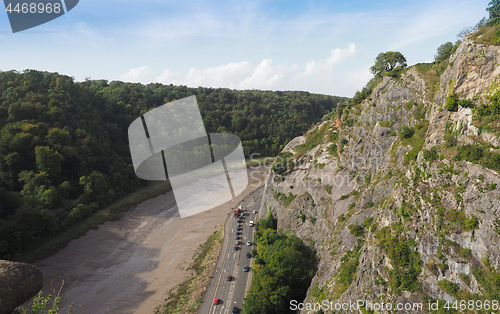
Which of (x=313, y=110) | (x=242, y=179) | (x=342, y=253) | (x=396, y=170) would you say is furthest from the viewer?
(x=313, y=110)

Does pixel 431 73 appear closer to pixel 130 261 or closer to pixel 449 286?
pixel 449 286

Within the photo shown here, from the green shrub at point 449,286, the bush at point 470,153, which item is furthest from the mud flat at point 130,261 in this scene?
the bush at point 470,153

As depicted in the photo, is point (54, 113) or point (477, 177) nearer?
point (477, 177)

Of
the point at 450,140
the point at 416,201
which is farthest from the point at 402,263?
the point at 450,140

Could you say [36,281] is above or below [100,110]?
below

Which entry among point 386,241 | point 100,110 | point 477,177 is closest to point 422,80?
point 477,177

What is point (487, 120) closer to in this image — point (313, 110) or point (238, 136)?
point (238, 136)
